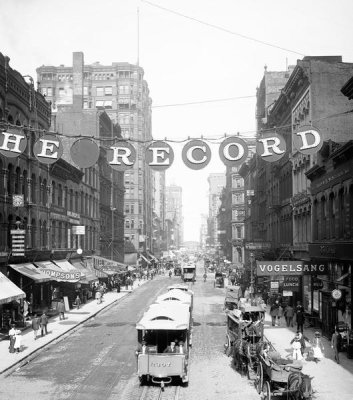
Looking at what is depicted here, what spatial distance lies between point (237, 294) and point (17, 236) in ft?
56.6

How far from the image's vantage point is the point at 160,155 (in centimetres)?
1836

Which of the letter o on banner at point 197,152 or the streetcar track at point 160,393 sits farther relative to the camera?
the letter o on banner at point 197,152

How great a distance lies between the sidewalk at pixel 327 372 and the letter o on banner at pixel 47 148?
1045cm

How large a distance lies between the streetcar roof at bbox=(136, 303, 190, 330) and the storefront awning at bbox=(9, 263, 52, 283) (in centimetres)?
1572

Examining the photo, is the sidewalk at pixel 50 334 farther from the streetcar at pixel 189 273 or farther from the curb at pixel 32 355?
the streetcar at pixel 189 273

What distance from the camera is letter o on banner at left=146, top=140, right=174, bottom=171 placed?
18.3m

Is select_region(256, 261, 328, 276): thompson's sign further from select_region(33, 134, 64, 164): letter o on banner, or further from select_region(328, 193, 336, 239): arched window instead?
select_region(33, 134, 64, 164): letter o on banner

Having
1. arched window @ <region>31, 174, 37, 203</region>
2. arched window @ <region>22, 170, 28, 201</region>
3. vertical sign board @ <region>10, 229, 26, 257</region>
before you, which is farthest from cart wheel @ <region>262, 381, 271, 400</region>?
arched window @ <region>31, 174, 37, 203</region>

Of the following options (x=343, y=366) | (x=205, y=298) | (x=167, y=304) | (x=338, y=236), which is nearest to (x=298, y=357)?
(x=343, y=366)

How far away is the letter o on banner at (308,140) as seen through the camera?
1802cm

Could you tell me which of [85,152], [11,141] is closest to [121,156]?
[85,152]

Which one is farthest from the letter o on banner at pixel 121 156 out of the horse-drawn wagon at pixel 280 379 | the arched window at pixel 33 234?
the arched window at pixel 33 234

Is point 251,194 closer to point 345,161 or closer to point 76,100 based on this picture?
point 76,100

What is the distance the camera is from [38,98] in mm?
43281
